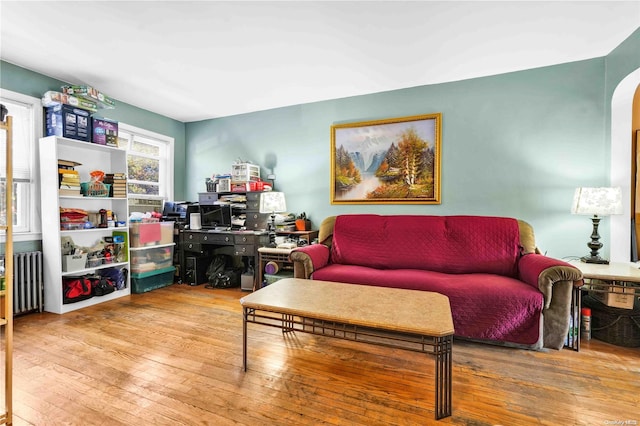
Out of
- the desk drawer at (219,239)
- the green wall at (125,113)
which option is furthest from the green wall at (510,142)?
the green wall at (125,113)

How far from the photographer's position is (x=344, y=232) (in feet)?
10.6

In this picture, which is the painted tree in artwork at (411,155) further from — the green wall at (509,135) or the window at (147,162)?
the window at (147,162)

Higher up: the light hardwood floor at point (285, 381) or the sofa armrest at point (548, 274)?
the sofa armrest at point (548, 274)

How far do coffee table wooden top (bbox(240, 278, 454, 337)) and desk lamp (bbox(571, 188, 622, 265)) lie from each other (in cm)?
171

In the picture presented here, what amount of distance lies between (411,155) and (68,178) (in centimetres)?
383

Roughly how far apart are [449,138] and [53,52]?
410cm

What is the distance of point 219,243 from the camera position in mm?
3877

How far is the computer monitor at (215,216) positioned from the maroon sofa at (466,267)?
1.56m

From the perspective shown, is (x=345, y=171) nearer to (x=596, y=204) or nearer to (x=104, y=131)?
(x=596, y=204)

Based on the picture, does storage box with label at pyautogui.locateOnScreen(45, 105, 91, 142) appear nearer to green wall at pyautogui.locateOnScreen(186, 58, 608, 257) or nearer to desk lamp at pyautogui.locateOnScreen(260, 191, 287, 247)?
desk lamp at pyautogui.locateOnScreen(260, 191, 287, 247)

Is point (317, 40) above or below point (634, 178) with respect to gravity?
above

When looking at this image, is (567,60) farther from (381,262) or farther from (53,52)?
(53,52)

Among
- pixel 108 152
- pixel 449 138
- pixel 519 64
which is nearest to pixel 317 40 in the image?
pixel 449 138

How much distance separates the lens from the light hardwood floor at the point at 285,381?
1494 mm
